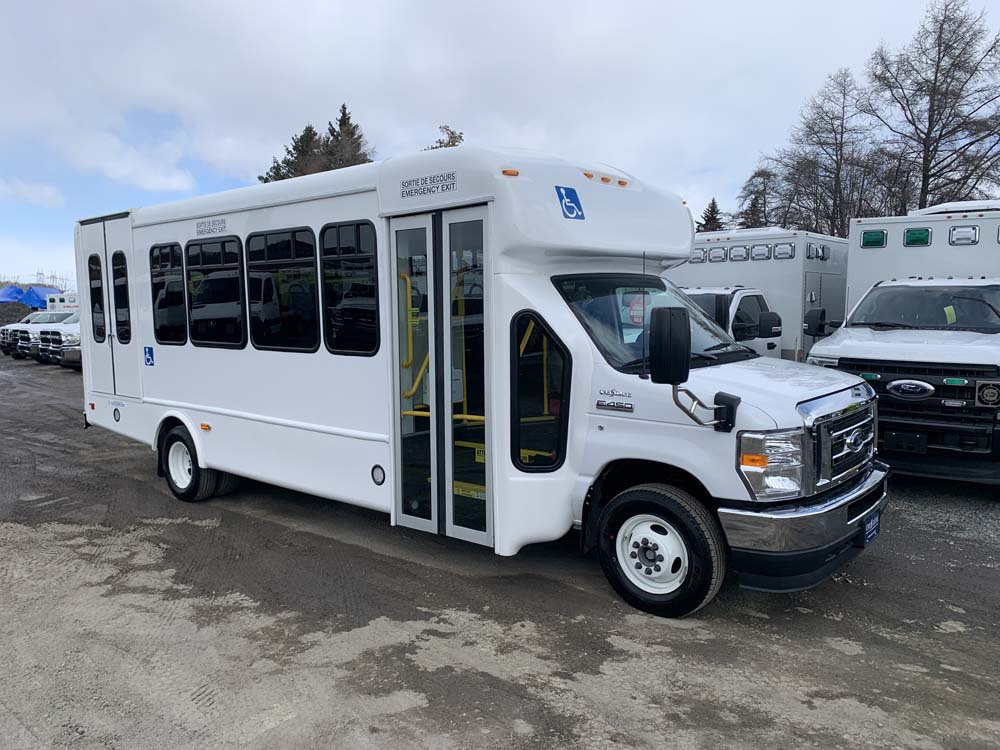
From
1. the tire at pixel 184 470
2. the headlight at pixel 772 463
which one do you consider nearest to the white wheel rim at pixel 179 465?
the tire at pixel 184 470

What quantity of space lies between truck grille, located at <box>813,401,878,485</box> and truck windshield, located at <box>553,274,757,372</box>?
2.78 feet

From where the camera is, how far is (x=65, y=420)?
42.9 feet

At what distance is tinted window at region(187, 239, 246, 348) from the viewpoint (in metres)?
6.70

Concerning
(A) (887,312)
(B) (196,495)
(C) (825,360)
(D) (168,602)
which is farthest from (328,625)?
(A) (887,312)

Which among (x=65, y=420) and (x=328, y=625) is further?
(x=65, y=420)

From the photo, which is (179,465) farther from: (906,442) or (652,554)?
(906,442)

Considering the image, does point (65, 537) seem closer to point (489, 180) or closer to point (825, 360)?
point (489, 180)

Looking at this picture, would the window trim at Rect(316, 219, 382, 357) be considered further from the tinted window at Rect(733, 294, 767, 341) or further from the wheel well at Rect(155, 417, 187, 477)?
the tinted window at Rect(733, 294, 767, 341)

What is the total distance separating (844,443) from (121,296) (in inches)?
274

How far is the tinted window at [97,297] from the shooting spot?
8.25 m

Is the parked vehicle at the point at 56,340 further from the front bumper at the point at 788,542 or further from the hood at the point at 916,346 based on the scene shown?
the front bumper at the point at 788,542

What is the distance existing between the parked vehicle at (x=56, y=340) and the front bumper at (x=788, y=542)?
864 inches

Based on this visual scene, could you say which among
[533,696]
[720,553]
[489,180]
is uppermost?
[489,180]

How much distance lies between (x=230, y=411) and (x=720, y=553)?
4487 mm
